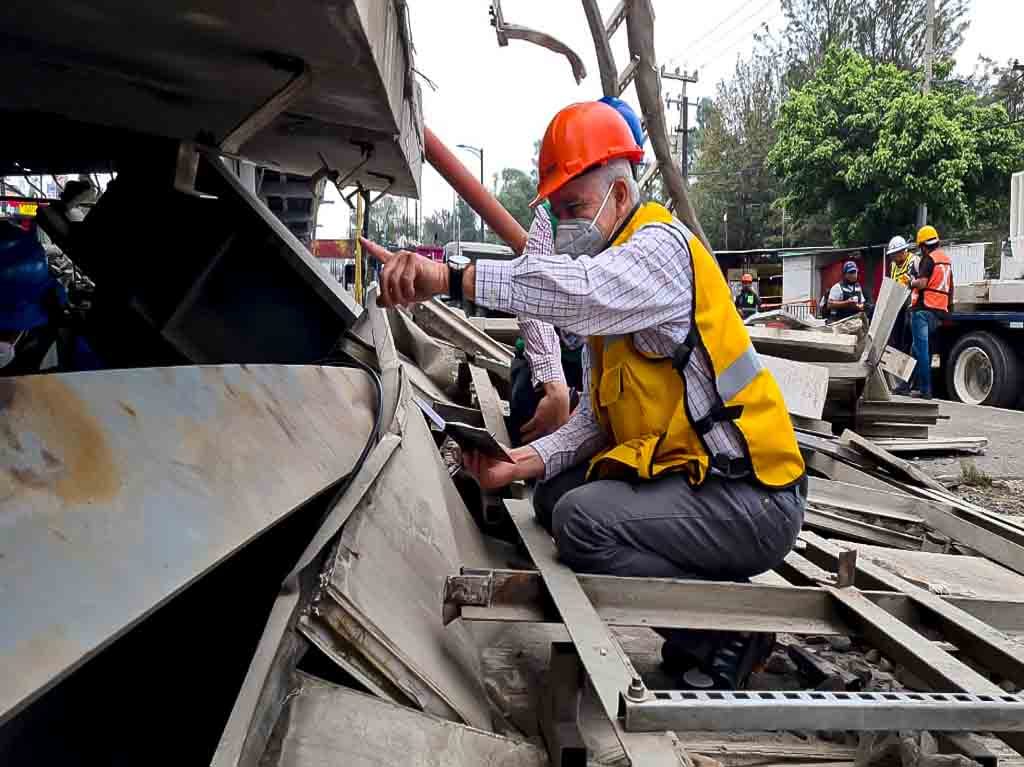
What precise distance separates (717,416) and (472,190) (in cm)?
249

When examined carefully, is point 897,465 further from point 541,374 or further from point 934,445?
point 541,374

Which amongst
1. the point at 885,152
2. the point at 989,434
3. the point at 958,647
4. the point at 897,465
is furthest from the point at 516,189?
the point at 958,647

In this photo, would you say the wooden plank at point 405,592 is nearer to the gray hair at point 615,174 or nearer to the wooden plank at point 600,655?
the wooden plank at point 600,655

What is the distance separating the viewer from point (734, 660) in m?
2.12

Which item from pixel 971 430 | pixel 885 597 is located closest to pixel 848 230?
pixel 971 430

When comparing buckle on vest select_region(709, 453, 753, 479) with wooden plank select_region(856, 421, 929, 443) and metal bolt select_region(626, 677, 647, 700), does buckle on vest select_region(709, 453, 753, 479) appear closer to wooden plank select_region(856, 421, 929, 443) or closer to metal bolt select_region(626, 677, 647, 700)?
metal bolt select_region(626, 677, 647, 700)

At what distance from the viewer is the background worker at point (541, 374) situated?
11.6 ft

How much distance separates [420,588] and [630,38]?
3278 mm

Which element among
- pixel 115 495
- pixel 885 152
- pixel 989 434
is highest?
pixel 885 152

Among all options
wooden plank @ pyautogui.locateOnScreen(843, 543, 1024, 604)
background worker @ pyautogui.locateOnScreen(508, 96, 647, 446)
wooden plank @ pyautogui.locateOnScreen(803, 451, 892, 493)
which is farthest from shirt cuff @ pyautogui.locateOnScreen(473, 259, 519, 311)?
wooden plank @ pyautogui.locateOnScreen(803, 451, 892, 493)

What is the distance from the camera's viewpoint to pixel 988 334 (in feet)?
32.0

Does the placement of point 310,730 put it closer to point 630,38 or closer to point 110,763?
point 110,763

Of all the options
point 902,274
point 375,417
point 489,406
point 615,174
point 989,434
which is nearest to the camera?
point 615,174

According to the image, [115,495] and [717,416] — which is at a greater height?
[115,495]
